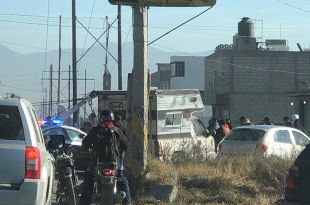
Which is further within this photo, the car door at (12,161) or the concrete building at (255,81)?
the concrete building at (255,81)

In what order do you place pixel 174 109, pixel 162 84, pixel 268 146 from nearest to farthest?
pixel 268 146 < pixel 174 109 < pixel 162 84

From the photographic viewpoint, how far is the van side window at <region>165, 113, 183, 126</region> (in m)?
19.4

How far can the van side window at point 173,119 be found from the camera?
19375 mm

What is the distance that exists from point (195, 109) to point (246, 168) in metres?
8.01

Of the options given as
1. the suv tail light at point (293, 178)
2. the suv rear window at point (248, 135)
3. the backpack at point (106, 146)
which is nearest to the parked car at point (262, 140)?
the suv rear window at point (248, 135)

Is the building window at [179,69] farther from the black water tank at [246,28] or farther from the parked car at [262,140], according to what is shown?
the parked car at [262,140]

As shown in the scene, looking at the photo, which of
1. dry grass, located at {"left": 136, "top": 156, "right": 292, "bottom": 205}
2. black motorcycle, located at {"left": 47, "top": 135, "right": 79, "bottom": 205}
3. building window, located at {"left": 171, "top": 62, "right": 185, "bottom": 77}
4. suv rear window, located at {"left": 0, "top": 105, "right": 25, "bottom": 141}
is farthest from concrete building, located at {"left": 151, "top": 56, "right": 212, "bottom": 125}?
suv rear window, located at {"left": 0, "top": 105, "right": 25, "bottom": 141}

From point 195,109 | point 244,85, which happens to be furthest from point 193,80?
point 195,109

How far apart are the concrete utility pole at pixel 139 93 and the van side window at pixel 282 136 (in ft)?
18.8

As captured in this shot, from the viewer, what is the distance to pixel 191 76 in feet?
240

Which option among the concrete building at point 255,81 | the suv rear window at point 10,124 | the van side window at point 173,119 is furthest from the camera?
the concrete building at point 255,81

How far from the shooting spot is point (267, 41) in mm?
57625

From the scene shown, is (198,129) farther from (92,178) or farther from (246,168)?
(92,178)

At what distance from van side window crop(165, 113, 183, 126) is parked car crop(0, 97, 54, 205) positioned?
42.2 ft
